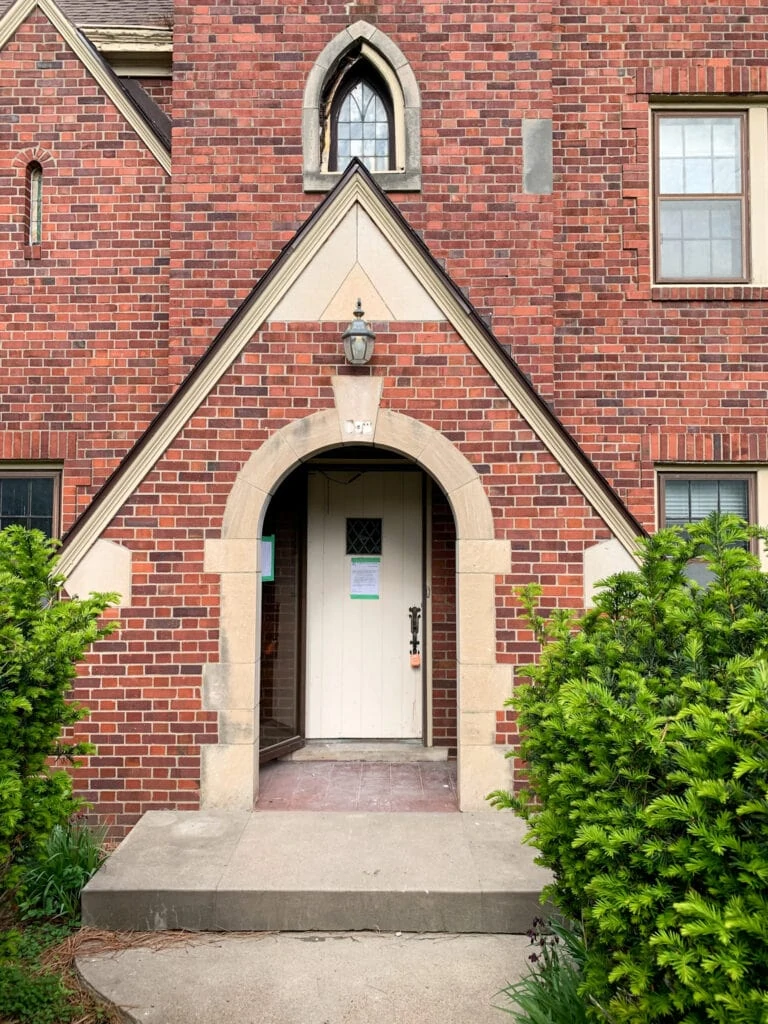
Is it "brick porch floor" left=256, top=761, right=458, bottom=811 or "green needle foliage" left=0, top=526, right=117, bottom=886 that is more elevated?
"green needle foliage" left=0, top=526, right=117, bottom=886

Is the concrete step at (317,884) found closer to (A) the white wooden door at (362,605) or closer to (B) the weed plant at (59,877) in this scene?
(B) the weed plant at (59,877)

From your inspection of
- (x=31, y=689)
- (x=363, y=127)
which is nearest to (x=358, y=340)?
(x=363, y=127)

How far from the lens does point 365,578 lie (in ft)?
22.6

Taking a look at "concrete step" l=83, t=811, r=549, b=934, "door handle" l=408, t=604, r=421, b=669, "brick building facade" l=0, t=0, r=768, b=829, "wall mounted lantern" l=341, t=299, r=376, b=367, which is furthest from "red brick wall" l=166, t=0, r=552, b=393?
"concrete step" l=83, t=811, r=549, b=934

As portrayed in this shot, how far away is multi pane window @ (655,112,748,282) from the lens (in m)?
6.96

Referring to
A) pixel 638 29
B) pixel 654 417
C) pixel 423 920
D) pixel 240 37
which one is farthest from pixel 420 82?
pixel 423 920

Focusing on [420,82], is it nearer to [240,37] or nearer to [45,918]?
[240,37]

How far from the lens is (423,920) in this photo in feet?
13.2

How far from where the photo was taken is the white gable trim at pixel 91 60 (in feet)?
22.0

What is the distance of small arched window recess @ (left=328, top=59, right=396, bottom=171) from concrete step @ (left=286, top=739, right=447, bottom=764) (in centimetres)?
518

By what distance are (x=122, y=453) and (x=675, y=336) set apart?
199 inches

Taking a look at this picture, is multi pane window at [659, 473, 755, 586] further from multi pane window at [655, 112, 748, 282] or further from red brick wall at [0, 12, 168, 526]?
red brick wall at [0, 12, 168, 526]

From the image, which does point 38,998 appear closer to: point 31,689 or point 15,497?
point 31,689

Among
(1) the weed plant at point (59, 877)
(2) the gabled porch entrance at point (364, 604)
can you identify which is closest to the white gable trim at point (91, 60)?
(2) the gabled porch entrance at point (364, 604)
